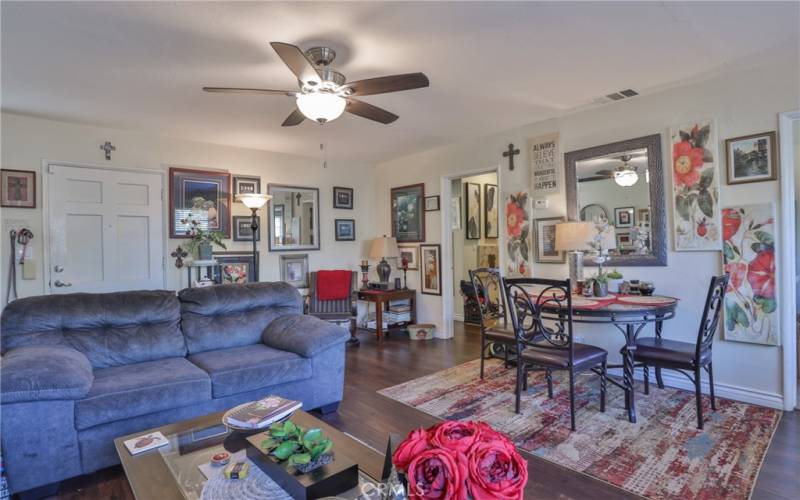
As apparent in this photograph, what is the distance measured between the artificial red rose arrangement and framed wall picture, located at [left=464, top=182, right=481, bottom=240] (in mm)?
5821

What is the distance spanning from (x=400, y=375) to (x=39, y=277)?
3.42 m

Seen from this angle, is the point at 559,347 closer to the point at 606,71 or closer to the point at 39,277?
the point at 606,71

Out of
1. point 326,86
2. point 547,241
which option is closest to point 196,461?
point 326,86

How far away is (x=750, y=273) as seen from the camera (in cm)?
307

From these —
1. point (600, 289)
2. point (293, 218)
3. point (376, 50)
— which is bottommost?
point (600, 289)

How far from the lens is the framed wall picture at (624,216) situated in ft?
12.0

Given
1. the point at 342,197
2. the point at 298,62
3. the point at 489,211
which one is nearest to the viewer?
the point at 298,62

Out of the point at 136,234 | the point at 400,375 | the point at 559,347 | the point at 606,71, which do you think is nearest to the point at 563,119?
the point at 606,71

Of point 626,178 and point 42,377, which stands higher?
point 626,178

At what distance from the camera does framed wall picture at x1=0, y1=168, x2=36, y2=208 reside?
12.1ft

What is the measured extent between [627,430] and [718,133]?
7.61ft

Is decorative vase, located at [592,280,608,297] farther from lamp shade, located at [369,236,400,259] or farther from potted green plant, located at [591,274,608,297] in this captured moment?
lamp shade, located at [369,236,400,259]

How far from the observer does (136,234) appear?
4.37 m

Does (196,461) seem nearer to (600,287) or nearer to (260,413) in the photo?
(260,413)
